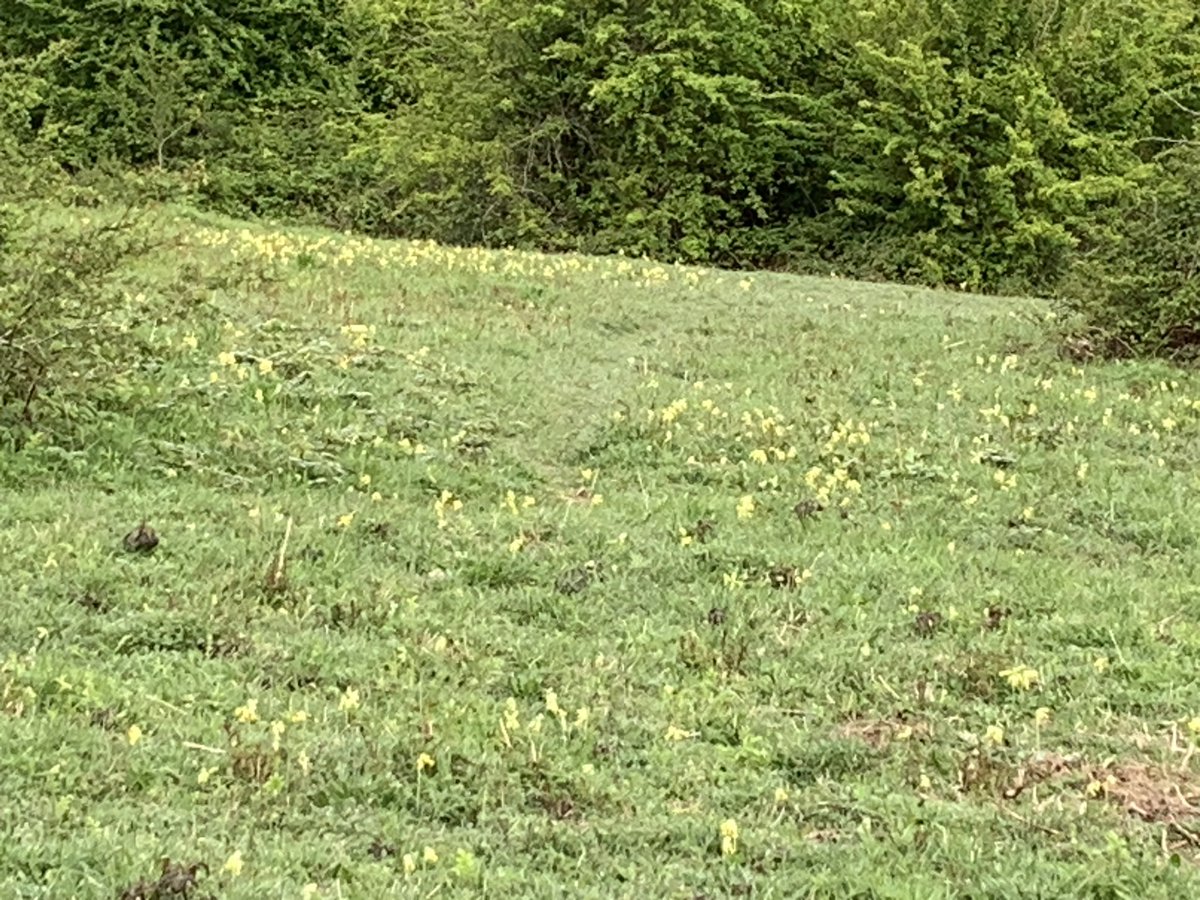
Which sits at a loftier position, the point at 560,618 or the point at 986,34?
the point at 986,34

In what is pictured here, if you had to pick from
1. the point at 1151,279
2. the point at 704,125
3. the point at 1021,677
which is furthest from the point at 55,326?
the point at 704,125

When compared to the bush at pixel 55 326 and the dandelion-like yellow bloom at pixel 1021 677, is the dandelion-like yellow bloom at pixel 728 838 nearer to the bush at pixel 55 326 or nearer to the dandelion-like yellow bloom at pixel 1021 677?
the dandelion-like yellow bloom at pixel 1021 677

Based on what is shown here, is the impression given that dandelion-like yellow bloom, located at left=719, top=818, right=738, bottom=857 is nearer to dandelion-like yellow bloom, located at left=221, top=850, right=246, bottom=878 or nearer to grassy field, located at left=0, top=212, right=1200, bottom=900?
grassy field, located at left=0, top=212, right=1200, bottom=900

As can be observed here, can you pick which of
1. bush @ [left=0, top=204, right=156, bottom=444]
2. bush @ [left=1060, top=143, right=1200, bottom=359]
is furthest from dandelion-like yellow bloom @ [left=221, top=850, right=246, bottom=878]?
bush @ [left=1060, top=143, right=1200, bottom=359]

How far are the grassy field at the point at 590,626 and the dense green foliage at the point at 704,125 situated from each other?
40.8ft

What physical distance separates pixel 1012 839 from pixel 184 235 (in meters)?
12.5

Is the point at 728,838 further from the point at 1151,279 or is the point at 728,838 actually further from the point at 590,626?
the point at 1151,279

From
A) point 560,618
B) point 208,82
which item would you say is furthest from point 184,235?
point 208,82

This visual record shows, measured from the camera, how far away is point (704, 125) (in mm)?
25484

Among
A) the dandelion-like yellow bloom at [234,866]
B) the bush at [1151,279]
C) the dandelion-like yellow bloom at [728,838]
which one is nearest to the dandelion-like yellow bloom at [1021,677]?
the dandelion-like yellow bloom at [728,838]

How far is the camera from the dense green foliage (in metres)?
23.6

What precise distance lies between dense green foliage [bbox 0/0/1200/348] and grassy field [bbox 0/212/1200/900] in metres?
12.4

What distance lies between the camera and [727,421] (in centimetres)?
989

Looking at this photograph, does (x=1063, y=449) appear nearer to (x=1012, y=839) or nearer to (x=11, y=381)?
(x=1012, y=839)
